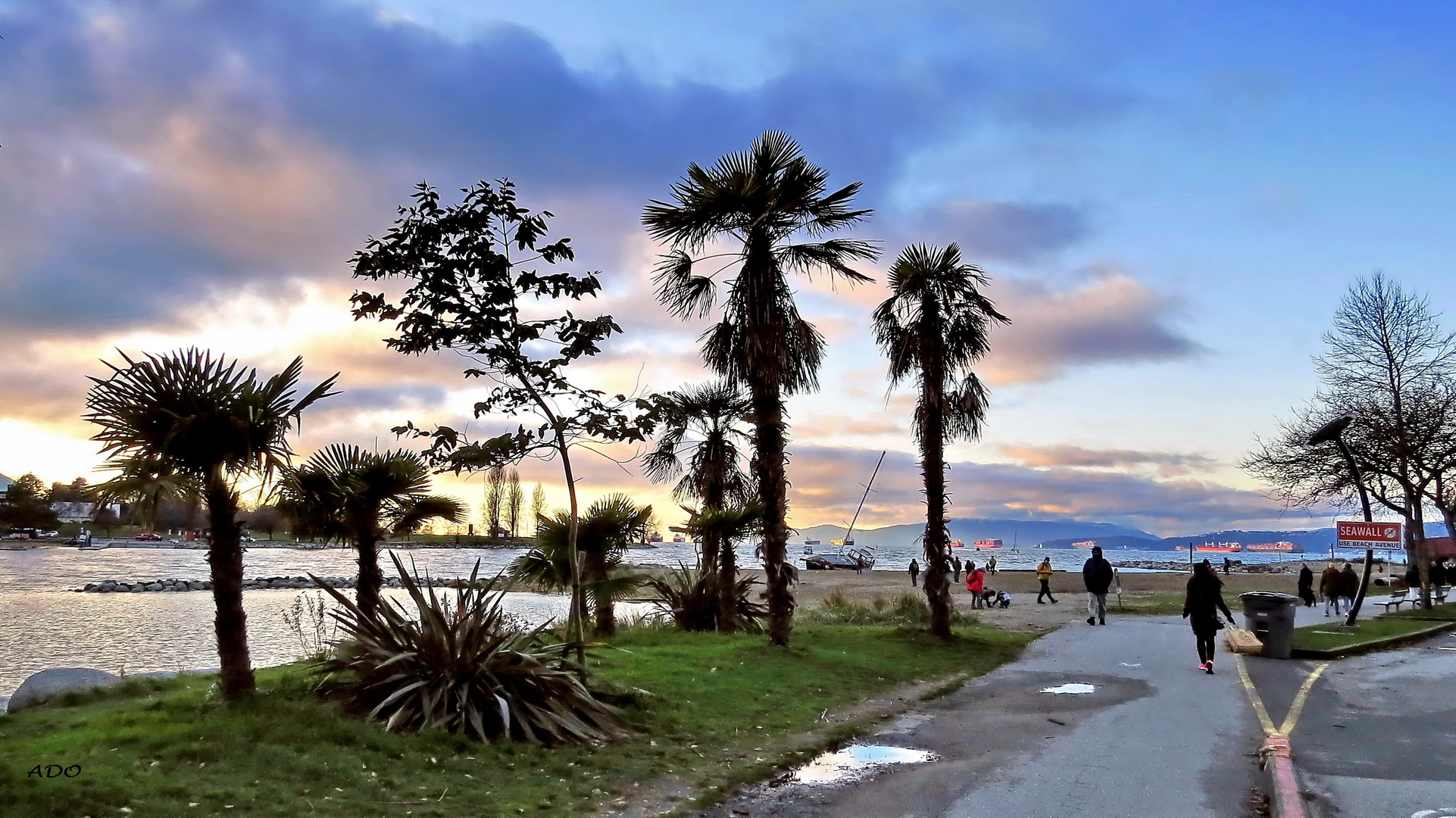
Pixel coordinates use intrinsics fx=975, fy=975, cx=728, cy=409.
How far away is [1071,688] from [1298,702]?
2.75 metres

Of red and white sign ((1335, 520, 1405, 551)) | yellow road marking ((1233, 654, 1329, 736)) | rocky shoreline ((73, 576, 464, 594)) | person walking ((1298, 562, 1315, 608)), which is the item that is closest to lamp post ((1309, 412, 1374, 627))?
red and white sign ((1335, 520, 1405, 551))

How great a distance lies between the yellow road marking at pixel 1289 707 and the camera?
10531 mm

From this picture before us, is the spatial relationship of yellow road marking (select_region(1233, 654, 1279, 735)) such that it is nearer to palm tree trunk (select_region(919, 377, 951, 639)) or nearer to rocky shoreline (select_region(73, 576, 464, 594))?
palm tree trunk (select_region(919, 377, 951, 639))

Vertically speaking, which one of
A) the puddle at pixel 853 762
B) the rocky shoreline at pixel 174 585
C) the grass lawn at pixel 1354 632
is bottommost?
the rocky shoreline at pixel 174 585

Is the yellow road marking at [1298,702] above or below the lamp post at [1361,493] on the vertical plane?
below

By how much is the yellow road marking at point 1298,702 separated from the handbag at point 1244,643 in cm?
129

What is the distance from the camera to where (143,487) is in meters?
7.79

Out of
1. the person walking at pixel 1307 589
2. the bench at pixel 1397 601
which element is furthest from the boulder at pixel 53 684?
the person walking at pixel 1307 589

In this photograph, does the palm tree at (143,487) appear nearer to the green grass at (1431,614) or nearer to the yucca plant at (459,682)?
the yucca plant at (459,682)

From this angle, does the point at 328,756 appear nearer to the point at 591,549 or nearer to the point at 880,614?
the point at 591,549

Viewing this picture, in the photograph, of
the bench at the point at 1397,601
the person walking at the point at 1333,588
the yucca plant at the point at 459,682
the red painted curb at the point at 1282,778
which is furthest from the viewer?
the bench at the point at 1397,601

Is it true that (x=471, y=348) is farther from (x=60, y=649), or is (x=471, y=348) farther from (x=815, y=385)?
(x=60, y=649)

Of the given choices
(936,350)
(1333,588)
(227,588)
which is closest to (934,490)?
(936,350)

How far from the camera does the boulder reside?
986 cm
